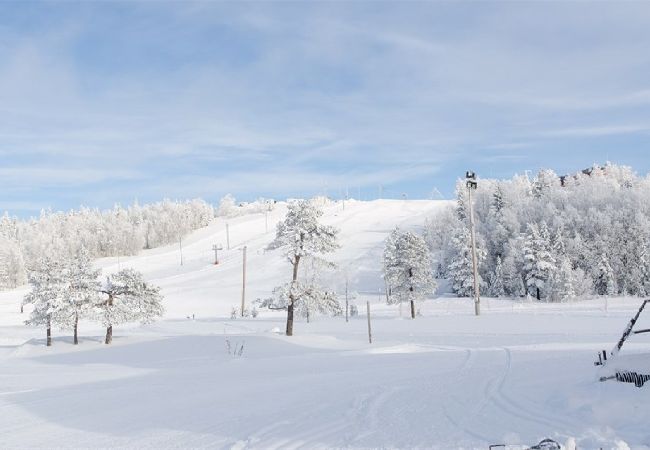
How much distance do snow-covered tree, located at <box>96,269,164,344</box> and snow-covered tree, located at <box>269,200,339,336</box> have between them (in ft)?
47.0

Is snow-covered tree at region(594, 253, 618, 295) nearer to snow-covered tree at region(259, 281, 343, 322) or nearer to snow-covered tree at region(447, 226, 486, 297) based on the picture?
snow-covered tree at region(447, 226, 486, 297)

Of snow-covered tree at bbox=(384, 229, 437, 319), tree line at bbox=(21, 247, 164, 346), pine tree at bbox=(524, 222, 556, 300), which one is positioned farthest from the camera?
pine tree at bbox=(524, 222, 556, 300)

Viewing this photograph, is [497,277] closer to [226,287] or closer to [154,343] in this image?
[226,287]

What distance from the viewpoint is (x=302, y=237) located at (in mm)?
34594

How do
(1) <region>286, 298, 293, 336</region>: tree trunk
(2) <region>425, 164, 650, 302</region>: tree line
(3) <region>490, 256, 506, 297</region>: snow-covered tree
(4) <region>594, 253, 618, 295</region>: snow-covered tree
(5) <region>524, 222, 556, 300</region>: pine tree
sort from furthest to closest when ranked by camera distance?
(3) <region>490, 256, 506, 297</region>: snow-covered tree < (4) <region>594, 253, 618, 295</region>: snow-covered tree < (2) <region>425, 164, 650, 302</region>: tree line < (5) <region>524, 222, 556, 300</region>: pine tree < (1) <region>286, 298, 293, 336</region>: tree trunk

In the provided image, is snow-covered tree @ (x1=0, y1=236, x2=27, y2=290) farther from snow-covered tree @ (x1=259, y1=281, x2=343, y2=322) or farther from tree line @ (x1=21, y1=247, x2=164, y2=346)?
snow-covered tree @ (x1=259, y1=281, x2=343, y2=322)

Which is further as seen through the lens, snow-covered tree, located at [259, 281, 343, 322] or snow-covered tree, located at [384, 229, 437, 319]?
snow-covered tree, located at [384, 229, 437, 319]

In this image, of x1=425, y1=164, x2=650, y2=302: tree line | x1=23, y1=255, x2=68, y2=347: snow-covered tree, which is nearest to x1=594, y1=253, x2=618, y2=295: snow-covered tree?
x1=425, y1=164, x2=650, y2=302: tree line

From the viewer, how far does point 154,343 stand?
3631 centimetres

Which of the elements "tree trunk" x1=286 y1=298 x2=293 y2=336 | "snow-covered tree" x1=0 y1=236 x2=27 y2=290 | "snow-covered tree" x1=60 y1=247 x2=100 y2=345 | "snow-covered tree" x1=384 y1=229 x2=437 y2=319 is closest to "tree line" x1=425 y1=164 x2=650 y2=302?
"snow-covered tree" x1=384 y1=229 x2=437 y2=319

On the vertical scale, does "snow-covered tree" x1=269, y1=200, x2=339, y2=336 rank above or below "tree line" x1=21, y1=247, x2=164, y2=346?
above

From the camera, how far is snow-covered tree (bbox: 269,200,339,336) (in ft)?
113

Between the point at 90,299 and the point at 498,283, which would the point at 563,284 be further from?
the point at 90,299

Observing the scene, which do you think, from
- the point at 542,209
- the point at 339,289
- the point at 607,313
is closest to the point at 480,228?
the point at 542,209
